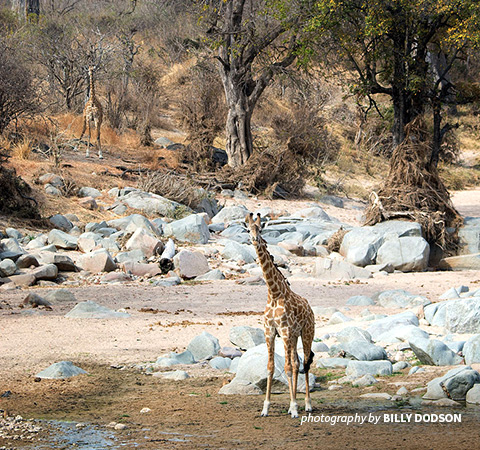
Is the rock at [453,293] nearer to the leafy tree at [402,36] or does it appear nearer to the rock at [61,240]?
the leafy tree at [402,36]

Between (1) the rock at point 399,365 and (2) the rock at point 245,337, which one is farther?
(2) the rock at point 245,337

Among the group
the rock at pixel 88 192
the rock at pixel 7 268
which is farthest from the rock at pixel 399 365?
the rock at pixel 88 192

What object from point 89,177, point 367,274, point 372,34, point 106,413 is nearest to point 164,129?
point 89,177

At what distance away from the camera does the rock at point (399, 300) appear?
32.1 feet

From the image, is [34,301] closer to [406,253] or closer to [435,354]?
[435,354]

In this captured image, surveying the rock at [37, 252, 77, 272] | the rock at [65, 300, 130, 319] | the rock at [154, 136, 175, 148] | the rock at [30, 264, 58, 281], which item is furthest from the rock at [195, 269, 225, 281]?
the rock at [154, 136, 175, 148]

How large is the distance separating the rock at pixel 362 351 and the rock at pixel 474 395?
1.48 meters

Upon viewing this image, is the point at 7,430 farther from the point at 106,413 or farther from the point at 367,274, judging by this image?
the point at 367,274

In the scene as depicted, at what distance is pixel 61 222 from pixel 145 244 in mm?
2740

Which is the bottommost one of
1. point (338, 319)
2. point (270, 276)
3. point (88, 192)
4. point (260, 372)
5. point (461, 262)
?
point (461, 262)

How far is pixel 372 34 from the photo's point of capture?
56.4ft

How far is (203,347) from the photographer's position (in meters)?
6.93

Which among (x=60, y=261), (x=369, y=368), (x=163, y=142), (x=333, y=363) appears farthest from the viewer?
(x=163, y=142)

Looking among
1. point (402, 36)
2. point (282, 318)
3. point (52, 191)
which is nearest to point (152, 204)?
point (52, 191)
